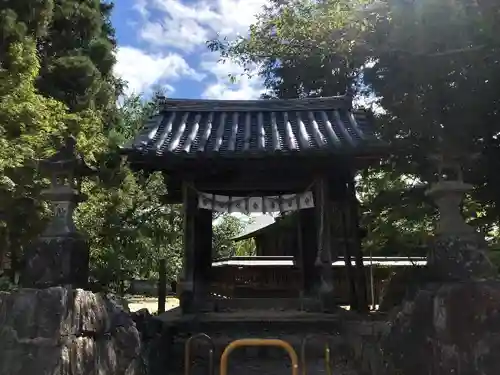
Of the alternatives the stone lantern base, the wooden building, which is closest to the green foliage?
the wooden building

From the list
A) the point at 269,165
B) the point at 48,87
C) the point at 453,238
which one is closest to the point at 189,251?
the point at 269,165

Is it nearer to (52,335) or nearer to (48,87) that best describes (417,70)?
(52,335)

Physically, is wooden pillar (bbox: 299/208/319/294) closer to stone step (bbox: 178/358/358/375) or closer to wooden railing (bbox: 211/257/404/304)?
wooden railing (bbox: 211/257/404/304)

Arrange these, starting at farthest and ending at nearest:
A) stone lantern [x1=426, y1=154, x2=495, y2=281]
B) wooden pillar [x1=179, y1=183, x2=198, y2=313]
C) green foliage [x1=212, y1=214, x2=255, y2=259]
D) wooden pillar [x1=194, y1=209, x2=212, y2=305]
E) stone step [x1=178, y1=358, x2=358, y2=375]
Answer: green foliage [x1=212, y1=214, x2=255, y2=259], wooden pillar [x1=194, y1=209, x2=212, y2=305], wooden pillar [x1=179, y1=183, x2=198, y2=313], stone step [x1=178, y1=358, x2=358, y2=375], stone lantern [x1=426, y1=154, x2=495, y2=281]

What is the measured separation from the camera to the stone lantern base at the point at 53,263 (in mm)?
5766

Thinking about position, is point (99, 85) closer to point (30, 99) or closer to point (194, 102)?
point (30, 99)

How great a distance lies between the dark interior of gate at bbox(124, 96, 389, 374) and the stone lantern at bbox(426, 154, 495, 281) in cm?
193

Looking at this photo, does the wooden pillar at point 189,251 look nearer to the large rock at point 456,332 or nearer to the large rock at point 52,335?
the large rock at point 52,335

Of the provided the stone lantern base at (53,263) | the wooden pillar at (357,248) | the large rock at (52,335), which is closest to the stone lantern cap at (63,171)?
the stone lantern base at (53,263)

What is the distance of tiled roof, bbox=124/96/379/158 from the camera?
7.64 m

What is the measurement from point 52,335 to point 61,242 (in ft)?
4.65

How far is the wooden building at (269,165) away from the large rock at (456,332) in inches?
120

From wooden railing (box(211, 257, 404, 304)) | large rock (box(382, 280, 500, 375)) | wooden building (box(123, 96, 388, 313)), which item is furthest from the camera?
wooden railing (box(211, 257, 404, 304))

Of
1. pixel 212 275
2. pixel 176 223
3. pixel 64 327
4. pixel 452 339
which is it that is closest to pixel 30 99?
pixel 212 275
